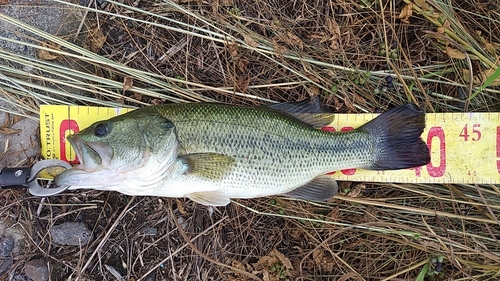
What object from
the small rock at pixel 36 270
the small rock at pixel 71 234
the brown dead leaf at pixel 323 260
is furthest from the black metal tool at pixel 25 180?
the brown dead leaf at pixel 323 260

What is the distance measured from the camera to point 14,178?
119 inches

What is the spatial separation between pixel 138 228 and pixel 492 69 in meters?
3.24

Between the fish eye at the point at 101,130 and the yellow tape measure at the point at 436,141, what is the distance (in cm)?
66

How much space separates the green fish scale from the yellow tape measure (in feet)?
1.33

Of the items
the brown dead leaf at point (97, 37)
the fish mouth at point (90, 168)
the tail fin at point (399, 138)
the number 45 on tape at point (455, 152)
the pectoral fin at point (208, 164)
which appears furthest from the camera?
the brown dead leaf at point (97, 37)

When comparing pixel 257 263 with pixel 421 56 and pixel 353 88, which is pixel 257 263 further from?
pixel 421 56

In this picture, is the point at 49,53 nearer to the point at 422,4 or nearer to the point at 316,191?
the point at 316,191

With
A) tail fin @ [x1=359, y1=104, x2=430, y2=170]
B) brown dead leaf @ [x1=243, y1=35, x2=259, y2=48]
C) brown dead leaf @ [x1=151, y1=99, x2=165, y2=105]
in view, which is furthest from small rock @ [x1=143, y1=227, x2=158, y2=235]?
tail fin @ [x1=359, y1=104, x2=430, y2=170]

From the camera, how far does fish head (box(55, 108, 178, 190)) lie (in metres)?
2.70

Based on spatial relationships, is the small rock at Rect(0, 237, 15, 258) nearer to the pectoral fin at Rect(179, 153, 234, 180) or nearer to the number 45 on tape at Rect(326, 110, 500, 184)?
the pectoral fin at Rect(179, 153, 234, 180)

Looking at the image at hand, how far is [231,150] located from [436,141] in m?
1.75

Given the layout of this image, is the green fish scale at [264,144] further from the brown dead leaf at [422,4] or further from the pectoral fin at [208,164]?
the brown dead leaf at [422,4]

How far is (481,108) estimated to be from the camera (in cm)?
349

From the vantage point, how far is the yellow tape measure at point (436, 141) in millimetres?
3363
